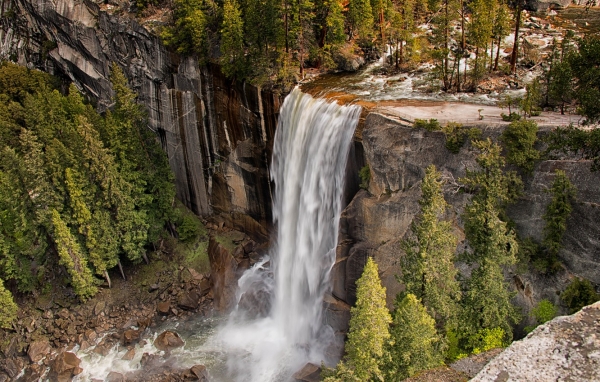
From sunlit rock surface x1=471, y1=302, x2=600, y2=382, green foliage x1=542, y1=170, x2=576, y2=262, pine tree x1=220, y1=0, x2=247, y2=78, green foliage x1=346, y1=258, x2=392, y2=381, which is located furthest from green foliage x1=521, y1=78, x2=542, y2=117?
pine tree x1=220, y1=0, x2=247, y2=78

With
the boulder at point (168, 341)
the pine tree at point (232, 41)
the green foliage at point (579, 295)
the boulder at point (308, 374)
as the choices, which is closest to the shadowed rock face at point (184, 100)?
the pine tree at point (232, 41)

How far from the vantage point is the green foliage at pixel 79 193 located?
1394 inches

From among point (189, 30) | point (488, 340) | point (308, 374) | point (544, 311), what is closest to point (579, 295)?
point (544, 311)

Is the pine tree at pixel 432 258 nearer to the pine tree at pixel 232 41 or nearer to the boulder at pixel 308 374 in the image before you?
the boulder at pixel 308 374

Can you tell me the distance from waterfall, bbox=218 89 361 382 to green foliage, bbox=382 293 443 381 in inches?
426

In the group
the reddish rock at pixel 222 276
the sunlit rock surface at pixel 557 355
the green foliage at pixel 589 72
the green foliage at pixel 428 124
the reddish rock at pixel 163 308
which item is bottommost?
the reddish rock at pixel 163 308

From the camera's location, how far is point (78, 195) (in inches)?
1411

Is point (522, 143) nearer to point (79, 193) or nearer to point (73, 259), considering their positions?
point (79, 193)

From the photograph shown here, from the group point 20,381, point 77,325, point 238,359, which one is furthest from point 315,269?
point 20,381

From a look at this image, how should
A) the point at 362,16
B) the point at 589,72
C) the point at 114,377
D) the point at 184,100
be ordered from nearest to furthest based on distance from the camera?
the point at 589,72 → the point at 114,377 → the point at 362,16 → the point at 184,100

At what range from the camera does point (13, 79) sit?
49.1 m

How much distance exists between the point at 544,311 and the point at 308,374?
14063 millimetres

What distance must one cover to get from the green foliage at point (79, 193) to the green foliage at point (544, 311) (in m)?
29.1

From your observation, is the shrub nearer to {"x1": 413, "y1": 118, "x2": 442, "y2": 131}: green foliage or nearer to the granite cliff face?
the granite cliff face
